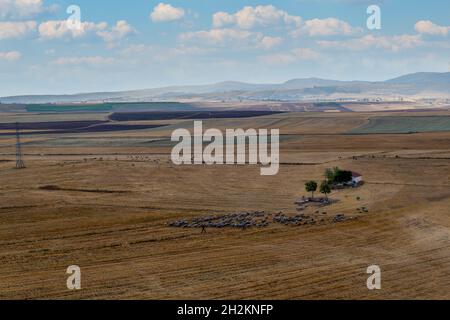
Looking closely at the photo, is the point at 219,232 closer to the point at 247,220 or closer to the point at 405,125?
the point at 247,220

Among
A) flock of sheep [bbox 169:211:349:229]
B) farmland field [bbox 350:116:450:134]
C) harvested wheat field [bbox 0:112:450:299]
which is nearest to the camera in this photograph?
harvested wheat field [bbox 0:112:450:299]

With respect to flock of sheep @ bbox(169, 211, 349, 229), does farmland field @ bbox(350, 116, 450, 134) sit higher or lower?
higher

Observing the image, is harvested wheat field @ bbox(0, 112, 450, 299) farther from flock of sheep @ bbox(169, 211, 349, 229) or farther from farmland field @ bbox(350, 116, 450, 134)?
farmland field @ bbox(350, 116, 450, 134)

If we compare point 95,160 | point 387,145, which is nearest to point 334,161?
point 387,145

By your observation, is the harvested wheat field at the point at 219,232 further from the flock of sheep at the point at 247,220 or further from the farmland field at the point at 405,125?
the farmland field at the point at 405,125

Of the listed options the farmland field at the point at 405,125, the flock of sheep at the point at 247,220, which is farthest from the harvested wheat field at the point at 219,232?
the farmland field at the point at 405,125

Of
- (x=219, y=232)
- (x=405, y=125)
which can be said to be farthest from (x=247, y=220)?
(x=405, y=125)

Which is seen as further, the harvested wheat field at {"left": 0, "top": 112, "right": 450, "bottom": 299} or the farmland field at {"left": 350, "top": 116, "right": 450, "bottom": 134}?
the farmland field at {"left": 350, "top": 116, "right": 450, "bottom": 134}

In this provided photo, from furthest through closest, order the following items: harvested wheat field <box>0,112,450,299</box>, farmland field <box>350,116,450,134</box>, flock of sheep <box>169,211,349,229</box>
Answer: farmland field <box>350,116,450,134</box>, flock of sheep <box>169,211,349,229</box>, harvested wheat field <box>0,112,450,299</box>

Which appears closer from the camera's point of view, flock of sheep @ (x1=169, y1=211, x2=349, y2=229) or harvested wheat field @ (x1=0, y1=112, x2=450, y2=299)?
harvested wheat field @ (x1=0, y1=112, x2=450, y2=299)

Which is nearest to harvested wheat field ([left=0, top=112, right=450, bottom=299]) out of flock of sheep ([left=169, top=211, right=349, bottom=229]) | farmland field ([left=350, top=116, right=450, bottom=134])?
flock of sheep ([left=169, top=211, right=349, bottom=229])
